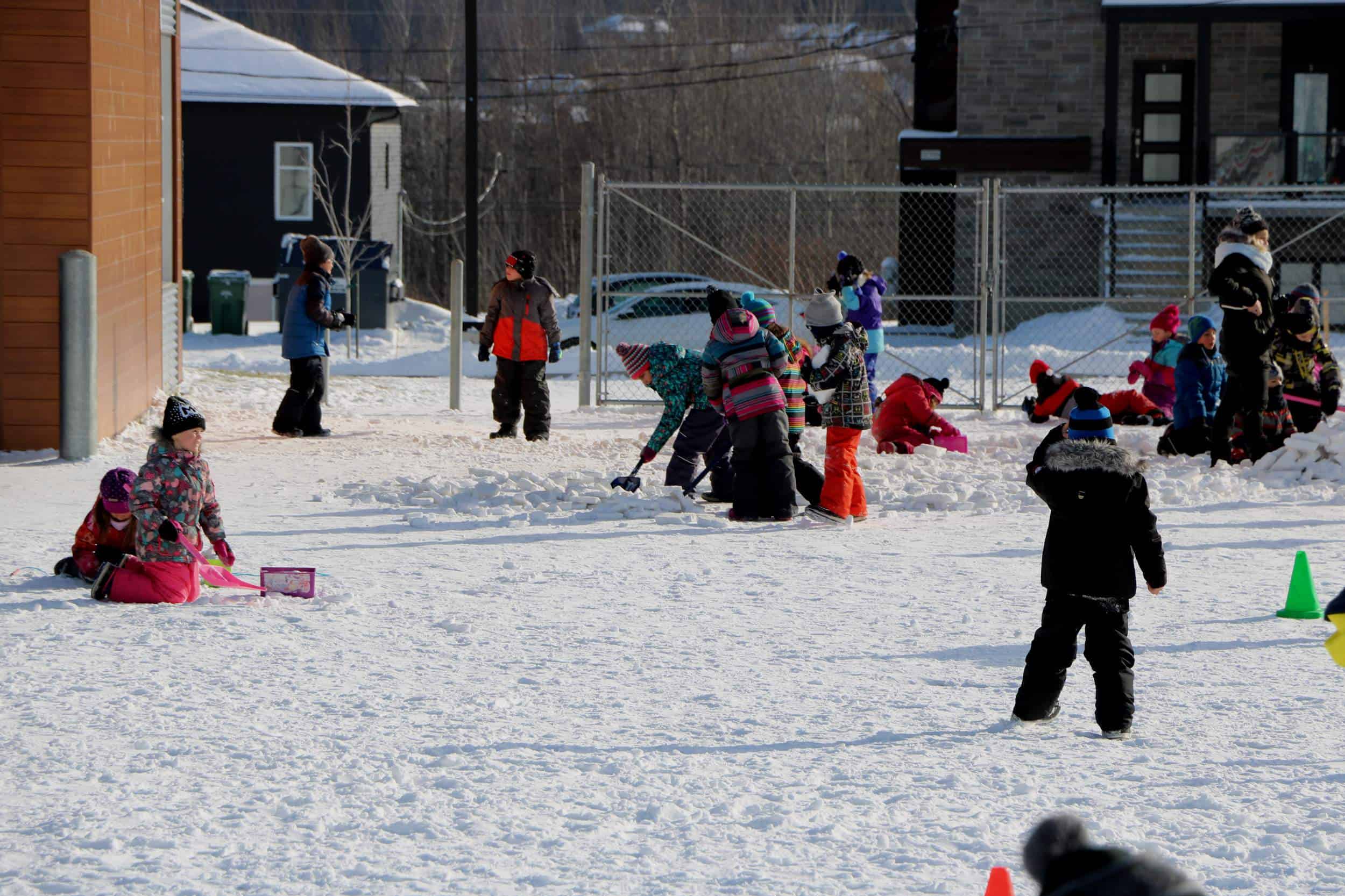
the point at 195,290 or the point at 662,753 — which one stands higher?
the point at 195,290

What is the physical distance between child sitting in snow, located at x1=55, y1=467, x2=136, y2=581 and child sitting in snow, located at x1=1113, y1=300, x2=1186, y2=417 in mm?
9365

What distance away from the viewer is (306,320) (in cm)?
1368

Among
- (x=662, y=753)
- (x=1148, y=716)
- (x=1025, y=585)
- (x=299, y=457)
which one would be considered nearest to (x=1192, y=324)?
(x=1025, y=585)

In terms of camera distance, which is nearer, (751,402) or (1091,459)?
(1091,459)

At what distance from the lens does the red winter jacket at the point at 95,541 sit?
7.82 m

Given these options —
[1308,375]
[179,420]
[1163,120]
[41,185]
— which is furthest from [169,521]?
[1163,120]

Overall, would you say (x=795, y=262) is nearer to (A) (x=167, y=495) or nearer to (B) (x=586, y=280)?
(B) (x=586, y=280)

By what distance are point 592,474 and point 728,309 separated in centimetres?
168

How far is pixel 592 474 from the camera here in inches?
443

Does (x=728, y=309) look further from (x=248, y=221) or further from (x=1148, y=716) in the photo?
(x=248, y=221)

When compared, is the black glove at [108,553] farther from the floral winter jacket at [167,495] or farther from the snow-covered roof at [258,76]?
the snow-covered roof at [258,76]

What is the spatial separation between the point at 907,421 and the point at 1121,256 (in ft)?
48.4

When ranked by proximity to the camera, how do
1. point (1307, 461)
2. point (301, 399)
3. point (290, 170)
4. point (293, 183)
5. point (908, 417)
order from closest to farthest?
point (1307, 461), point (908, 417), point (301, 399), point (290, 170), point (293, 183)

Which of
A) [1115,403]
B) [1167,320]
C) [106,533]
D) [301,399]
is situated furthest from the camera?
[1115,403]
